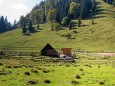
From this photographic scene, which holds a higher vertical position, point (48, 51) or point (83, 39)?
point (48, 51)

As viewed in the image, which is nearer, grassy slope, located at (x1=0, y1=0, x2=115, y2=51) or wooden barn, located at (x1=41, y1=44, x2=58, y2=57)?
wooden barn, located at (x1=41, y1=44, x2=58, y2=57)

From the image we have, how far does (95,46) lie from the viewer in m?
142

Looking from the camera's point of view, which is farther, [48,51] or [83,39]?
[83,39]

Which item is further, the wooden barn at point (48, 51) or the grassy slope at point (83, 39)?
the grassy slope at point (83, 39)

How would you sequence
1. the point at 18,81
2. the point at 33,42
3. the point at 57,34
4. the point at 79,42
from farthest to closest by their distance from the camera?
the point at 57,34 → the point at 33,42 → the point at 79,42 → the point at 18,81

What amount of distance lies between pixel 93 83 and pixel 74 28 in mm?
159788

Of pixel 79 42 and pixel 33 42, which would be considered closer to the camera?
pixel 79 42

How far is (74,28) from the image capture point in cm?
19000

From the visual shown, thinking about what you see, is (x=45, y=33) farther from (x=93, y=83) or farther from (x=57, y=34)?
(x=93, y=83)

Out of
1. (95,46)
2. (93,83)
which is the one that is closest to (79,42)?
(95,46)

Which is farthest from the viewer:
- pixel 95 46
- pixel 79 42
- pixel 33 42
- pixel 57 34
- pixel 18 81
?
pixel 57 34

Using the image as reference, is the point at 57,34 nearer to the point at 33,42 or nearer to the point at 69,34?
the point at 69,34

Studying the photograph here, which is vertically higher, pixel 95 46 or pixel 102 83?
pixel 102 83

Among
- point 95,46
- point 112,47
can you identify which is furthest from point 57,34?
point 112,47
